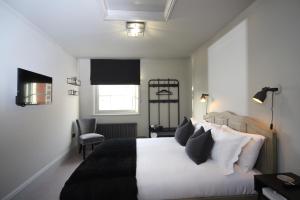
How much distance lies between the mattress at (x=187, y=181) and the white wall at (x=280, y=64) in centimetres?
48

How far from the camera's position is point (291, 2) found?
5.32ft

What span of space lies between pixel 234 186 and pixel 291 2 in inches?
69.7

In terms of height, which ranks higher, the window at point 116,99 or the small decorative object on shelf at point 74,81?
the small decorative object on shelf at point 74,81

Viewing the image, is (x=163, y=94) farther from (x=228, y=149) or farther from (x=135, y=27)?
(x=228, y=149)

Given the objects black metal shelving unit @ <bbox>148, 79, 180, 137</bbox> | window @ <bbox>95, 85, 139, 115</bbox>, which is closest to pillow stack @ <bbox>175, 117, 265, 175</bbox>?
black metal shelving unit @ <bbox>148, 79, 180, 137</bbox>

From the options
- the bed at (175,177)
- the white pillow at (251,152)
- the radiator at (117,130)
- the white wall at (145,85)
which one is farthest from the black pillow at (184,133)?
the radiator at (117,130)

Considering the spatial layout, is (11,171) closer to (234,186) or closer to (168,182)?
(168,182)

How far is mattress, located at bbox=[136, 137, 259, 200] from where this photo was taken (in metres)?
1.62

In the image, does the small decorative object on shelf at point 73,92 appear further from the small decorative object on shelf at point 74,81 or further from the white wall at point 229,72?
the white wall at point 229,72

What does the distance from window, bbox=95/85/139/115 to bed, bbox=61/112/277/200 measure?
9.42ft

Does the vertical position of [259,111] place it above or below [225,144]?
above

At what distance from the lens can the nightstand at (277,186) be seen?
1284 mm

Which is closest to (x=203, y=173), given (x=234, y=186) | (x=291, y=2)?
(x=234, y=186)

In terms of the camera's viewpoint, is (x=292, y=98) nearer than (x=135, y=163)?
Yes
